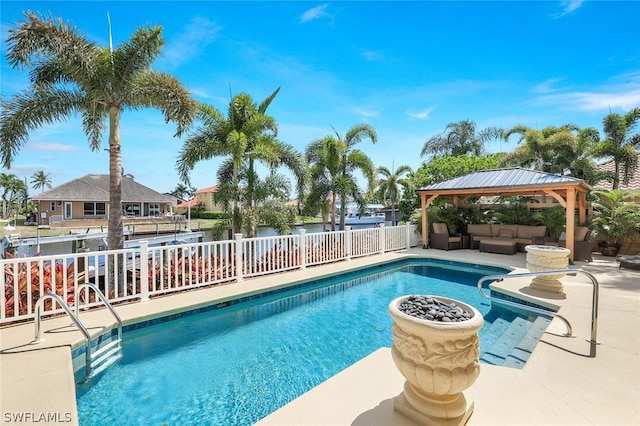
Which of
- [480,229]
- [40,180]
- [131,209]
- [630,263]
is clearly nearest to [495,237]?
[480,229]

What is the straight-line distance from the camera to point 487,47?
8.95 metres

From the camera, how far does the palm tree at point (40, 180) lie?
55594 millimetres

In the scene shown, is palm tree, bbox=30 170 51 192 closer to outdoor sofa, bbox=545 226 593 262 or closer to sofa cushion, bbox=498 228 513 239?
sofa cushion, bbox=498 228 513 239

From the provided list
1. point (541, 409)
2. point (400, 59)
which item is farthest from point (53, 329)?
point (400, 59)

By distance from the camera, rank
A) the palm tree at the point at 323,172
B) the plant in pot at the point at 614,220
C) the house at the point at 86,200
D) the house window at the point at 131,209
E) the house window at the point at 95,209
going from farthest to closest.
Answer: the house window at the point at 131,209 → the house window at the point at 95,209 → the house at the point at 86,200 → the palm tree at the point at 323,172 → the plant in pot at the point at 614,220

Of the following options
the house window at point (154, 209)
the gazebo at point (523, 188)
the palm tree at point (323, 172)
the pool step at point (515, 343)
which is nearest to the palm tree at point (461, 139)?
the gazebo at point (523, 188)

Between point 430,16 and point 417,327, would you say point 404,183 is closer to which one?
point 430,16

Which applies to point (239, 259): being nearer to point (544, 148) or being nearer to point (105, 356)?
point (105, 356)

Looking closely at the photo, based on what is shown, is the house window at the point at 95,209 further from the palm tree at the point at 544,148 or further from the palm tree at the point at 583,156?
the palm tree at the point at 583,156

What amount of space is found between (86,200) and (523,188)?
35.8m

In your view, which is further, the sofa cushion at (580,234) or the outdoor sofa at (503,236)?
the outdoor sofa at (503,236)

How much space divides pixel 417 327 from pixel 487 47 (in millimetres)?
10151

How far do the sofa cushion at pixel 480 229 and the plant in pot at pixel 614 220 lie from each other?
312 centimetres

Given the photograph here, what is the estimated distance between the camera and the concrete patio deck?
89.7 inches
